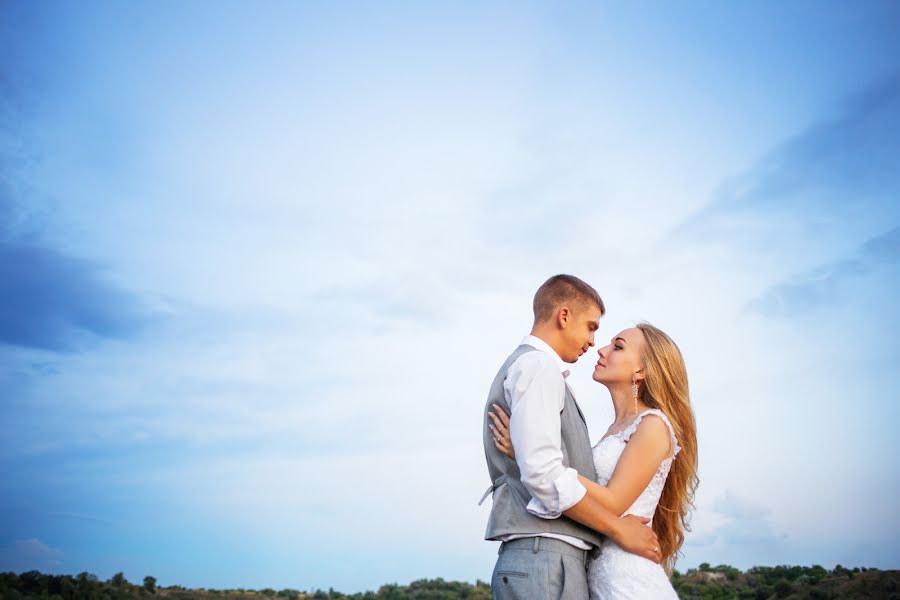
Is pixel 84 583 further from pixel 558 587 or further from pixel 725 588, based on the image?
pixel 558 587

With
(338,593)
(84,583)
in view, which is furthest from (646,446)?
(338,593)

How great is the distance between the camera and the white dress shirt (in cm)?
443

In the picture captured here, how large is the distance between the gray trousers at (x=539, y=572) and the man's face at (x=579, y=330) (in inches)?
49.2

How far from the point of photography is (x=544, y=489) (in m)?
4.42

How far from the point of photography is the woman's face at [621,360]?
591 centimetres

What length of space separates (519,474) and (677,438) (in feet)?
4.91

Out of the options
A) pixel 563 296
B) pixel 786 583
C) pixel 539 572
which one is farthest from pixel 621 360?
pixel 786 583

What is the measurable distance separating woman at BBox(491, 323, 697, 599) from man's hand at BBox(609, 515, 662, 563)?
58mm

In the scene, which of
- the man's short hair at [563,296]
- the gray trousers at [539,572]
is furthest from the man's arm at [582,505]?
the man's short hair at [563,296]

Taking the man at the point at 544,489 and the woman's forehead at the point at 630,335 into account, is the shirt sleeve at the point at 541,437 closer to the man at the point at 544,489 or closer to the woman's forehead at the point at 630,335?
the man at the point at 544,489

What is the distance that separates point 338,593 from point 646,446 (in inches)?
938

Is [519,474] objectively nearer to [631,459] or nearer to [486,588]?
[631,459]

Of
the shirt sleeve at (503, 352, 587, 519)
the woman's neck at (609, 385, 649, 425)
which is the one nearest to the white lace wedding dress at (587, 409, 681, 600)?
the woman's neck at (609, 385, 649, 425)

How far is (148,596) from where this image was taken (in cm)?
2316
